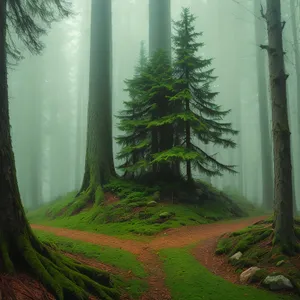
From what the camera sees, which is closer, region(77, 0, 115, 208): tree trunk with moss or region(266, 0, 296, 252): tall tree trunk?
region(266, 0, 296, 252): tall tree trunk

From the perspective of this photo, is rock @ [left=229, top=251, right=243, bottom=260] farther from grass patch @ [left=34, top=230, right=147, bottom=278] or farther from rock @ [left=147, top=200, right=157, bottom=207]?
rock @ [left=147, top=200, right=157, bottom=207]

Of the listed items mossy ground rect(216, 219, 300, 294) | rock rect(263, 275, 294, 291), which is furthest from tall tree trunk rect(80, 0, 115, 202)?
rock rect(263, 275, 294, 291)

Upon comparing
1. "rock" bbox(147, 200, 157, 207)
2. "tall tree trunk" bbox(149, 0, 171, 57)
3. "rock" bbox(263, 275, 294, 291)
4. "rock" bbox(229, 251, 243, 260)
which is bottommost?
"rock" bbox(263, 275, 294, 291)

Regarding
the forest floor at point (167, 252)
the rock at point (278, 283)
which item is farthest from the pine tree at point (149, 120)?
the rock at point (278, 283)

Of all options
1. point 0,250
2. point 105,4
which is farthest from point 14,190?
point 105,4

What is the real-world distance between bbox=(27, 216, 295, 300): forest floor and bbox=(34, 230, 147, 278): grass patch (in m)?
0.16

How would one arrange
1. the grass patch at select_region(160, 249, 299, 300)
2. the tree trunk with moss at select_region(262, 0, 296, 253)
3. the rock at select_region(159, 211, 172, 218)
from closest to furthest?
the grass patch at select_region(160, 249, 299, 300) → the tree trunk with moss at select_region(262, 0, 296, 253) → the rock at select_region(159, 211, 172, 218)

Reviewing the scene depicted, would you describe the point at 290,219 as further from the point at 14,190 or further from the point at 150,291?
the point at 14,190

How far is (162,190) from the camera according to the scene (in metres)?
13.7

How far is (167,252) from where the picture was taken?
26.7ft

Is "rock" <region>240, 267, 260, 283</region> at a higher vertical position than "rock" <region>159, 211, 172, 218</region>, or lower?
lower

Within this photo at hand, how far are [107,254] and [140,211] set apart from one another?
4.46 meters

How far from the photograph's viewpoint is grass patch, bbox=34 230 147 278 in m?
6.78

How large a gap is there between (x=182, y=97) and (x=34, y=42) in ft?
25.0
